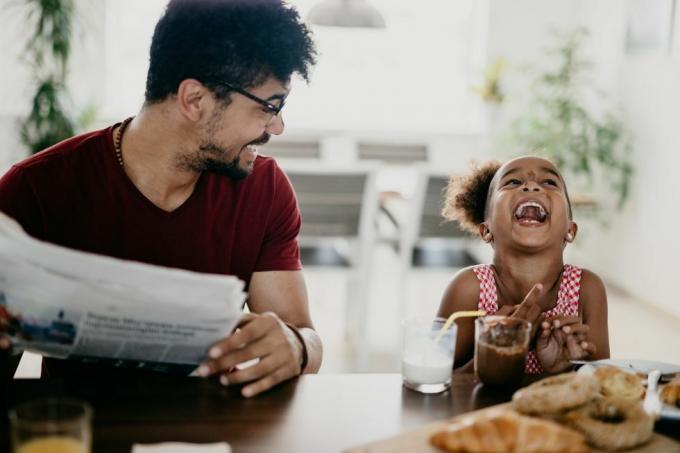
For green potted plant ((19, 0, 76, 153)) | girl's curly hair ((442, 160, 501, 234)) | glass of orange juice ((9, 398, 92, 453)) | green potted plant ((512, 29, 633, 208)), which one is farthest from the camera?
green potted plant ((512, 29, 633, 208))

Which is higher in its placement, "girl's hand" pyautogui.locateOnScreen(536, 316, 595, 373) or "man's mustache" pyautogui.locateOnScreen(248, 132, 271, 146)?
"man's mustache" pyautogui.locateOnScreen(248, 132, 271, 146)

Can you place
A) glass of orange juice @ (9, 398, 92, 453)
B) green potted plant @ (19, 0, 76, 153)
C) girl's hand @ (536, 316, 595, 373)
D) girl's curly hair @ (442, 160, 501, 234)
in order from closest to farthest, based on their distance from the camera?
glass of orange juice @ (9, 398, 92, 453) → girl's hand @ (536, 316, 595, 373) → girl's curly hair @ (442, 160, 501, 234) → green potted plant @ (19, 0, 76, 153)

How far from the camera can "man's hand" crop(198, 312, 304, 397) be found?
4.24 ft

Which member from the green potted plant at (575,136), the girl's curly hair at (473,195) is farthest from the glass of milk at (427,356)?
the green potted plant at (575,136)

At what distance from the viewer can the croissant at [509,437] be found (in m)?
1.03

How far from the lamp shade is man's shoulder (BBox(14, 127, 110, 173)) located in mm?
2425

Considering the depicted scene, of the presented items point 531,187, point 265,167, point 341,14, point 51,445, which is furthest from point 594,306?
point 341,14

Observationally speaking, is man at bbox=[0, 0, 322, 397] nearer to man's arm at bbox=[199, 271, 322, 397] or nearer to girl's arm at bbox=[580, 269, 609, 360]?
man's arm at bbox=[199, 271, 322, 397]

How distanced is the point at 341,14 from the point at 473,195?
85.2 inches

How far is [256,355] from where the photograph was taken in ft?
4.42

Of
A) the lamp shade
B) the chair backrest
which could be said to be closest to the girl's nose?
the chair backrest

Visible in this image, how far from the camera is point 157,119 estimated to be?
171 centimetres

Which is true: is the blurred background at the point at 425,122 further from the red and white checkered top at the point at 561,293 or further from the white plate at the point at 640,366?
the white plate at the point at 640,366

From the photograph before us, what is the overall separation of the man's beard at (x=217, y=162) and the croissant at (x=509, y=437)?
0.83 metres
